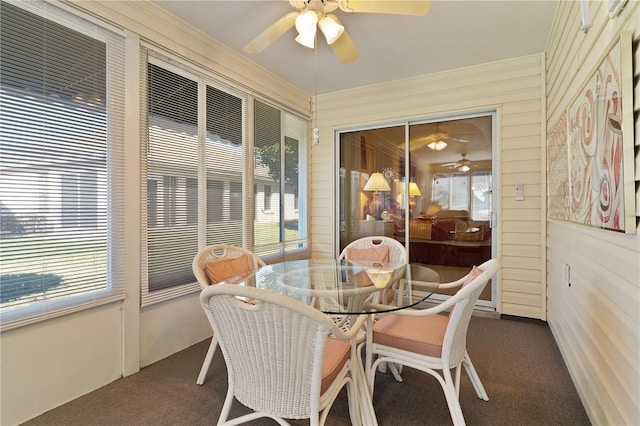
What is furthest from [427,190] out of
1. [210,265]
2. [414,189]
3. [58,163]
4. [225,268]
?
[58,163]

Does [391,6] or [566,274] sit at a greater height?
[391,6]

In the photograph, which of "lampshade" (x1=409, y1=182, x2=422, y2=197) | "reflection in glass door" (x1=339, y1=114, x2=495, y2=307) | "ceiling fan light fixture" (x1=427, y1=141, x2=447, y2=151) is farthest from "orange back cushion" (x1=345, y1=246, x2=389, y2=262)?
"ceiling fan light fixture" (x1=427, y1=141, x2=447, y2=151)

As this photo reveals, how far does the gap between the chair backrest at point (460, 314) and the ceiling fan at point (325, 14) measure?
158 cm

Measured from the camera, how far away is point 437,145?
373 cm

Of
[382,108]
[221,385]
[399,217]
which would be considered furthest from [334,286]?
[382,108]

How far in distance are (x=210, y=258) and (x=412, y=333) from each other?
1502mm

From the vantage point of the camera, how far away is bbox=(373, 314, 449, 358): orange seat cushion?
1.58 m

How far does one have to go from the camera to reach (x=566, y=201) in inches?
86.1

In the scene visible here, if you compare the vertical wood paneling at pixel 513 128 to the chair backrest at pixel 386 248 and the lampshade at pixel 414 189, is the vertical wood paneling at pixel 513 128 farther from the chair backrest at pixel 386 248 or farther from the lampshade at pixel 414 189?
the chair backrest at pixel 386 248

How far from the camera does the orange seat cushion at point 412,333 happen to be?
5.18 ft

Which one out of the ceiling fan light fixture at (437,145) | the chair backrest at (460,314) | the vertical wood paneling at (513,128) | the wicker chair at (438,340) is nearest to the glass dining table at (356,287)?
the wicker chair at (438,340)

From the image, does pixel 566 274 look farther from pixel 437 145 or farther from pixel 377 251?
pixel 437 145

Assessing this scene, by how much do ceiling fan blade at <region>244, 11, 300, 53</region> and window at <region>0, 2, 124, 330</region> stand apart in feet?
3.14

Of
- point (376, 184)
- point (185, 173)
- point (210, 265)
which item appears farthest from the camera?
point (376, 184)
